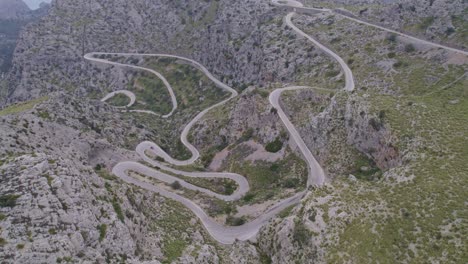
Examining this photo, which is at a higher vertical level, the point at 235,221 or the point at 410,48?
the point at 410,48

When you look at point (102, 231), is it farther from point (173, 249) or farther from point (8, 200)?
point (173, 249)

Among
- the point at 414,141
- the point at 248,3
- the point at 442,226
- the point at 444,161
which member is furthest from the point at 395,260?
the point at 248,3

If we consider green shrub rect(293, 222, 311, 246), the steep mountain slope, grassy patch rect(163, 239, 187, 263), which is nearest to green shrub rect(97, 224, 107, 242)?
the steep mountain slope

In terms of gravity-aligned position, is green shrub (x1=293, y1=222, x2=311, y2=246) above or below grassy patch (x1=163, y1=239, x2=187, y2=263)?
below

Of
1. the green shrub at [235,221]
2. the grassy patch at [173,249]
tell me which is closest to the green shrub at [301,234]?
the grassy patch at [173,249]

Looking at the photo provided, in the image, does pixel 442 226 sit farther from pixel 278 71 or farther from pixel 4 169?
pixel 278 71

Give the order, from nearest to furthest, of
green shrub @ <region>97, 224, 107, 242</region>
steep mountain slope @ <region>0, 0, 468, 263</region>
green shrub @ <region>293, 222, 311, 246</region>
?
steep mountain slope @ <region>0, 0, 468, 263</region>, green shrub @ <region>97, 224, 107, 242</region>, green shrub @ <region>293, 222, 311, 246</region>

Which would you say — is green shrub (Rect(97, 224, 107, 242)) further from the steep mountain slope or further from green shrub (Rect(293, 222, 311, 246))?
green shrub (Rect(293, 222, 311, 246))

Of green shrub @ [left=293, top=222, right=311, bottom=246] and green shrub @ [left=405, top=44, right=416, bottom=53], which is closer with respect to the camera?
green shrub @ [left=293, top=222, right=311, bottom=246]

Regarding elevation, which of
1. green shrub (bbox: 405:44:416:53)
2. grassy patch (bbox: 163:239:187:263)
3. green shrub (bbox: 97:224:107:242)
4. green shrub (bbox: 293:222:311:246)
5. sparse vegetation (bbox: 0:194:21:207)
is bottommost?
green shrub (bbox: 405:44:416:53)

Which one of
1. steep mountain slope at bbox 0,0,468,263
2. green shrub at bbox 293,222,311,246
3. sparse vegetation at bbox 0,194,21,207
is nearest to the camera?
sparse vegetation at bbox 0,194,21,207

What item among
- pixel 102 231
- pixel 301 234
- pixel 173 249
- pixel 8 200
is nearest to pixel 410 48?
pixel 301 234
